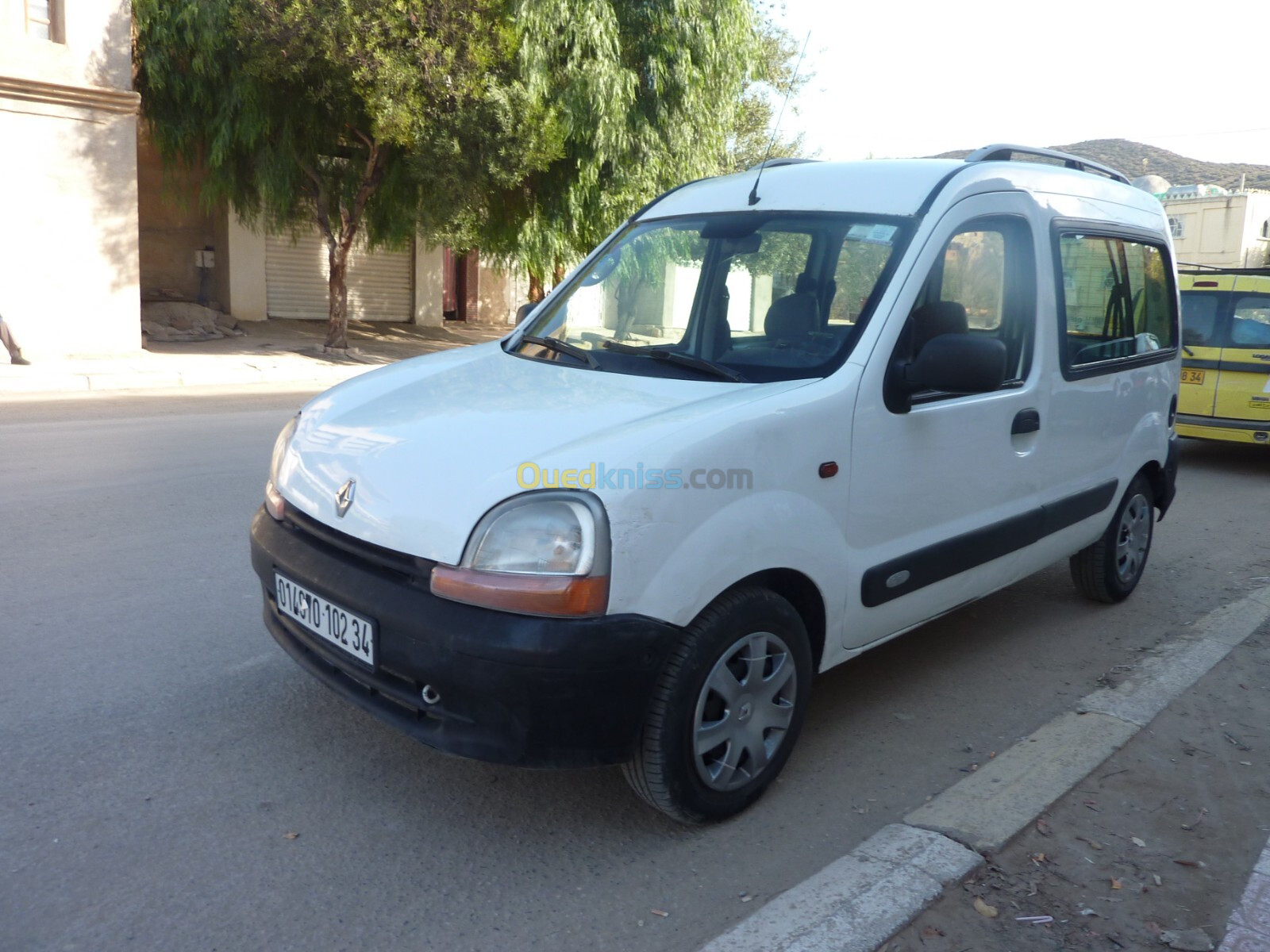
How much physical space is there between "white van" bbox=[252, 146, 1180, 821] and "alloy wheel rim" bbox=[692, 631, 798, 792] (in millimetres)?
12

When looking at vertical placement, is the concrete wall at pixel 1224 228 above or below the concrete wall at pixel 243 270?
above

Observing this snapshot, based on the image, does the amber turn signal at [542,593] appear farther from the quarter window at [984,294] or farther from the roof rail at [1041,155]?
the roof rail at [1041,155]

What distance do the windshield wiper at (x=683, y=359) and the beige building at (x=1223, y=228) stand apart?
161ft

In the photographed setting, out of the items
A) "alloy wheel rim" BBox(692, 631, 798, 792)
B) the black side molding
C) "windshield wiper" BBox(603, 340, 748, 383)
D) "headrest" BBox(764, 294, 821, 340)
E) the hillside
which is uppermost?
the hillside

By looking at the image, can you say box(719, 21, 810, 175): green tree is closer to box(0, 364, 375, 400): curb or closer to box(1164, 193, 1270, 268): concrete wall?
box(0, 364, 375, 400): curb

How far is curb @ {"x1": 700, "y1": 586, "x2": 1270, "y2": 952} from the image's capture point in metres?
2.62

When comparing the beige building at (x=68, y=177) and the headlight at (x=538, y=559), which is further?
the beige building at (x=68, y=177)

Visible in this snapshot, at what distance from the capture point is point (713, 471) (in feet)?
9.24

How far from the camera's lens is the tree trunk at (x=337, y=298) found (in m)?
17.3

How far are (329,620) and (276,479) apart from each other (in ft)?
2.22

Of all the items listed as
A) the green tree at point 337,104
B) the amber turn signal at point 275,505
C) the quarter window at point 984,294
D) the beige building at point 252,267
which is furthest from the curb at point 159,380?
the quarter window at point 984,294

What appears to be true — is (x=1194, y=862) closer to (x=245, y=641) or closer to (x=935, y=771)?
(x=935, y=771)

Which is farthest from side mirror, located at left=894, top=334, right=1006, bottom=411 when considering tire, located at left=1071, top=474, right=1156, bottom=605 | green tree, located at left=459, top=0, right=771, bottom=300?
green tree, located at left=459, top=0, right=771, bottom=300

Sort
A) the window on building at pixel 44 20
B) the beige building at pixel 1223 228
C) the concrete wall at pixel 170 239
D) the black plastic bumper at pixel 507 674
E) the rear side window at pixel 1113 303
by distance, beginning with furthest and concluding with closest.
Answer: the beige building at pixel 1223 228 → the concrete wall at pixel 170 239 → the window on building at pixel 44 20 → the rear side window at pixel 1113 303 → the black plastic bumper at pixel 507 674
